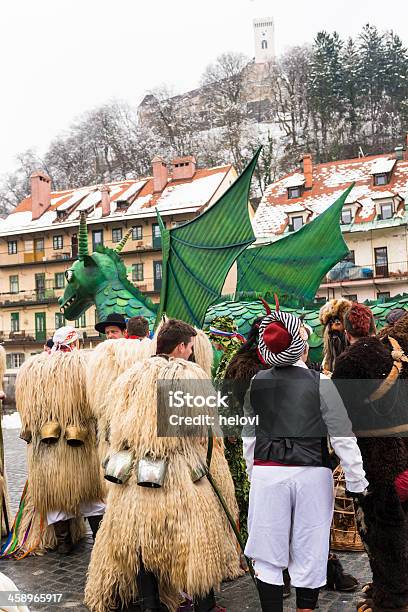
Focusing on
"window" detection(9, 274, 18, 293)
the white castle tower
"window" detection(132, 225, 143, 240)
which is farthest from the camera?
the white castle tower

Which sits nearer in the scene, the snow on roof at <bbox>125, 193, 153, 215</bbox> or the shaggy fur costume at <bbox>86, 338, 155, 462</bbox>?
the shaggy fur costume at <bbox>86, 338, 155, 462</bbox>

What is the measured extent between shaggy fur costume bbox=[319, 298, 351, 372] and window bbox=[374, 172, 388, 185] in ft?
88.3

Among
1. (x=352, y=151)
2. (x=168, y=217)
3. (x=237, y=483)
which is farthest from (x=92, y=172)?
(x=237, y=483)

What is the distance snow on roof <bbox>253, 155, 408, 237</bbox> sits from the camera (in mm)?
29219

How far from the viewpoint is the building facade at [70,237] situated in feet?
109

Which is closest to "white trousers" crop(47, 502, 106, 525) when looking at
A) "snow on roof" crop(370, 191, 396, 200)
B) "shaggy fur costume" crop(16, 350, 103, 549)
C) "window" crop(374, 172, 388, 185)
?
"shaggy fur costume" crop(16, 350, 103, 549)

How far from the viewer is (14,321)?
120 ft

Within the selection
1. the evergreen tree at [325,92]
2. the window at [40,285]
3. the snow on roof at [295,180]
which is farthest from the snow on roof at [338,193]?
the evergreen tree at [325,92]

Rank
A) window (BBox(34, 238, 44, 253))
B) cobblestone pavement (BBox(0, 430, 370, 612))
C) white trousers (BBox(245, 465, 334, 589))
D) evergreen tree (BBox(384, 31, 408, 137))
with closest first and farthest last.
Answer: white trousers (BBox(245, 465, 334, 589))
cobblestone pavement (BBox(0, 430, 370, 612))
window (BBox(34, 238, 44, 253))
evergreen tree (BBox(384, 31, 408, 137))

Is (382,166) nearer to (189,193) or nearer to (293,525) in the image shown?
(189,193)

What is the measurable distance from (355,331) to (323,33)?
54.3 metres

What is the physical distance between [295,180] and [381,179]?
13.2ft

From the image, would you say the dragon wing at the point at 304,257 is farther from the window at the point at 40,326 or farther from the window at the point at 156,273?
the window at the point at 40,326

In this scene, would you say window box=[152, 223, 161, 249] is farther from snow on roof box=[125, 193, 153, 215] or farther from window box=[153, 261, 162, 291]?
snow on roof box=[125, 193, 153, 215]
